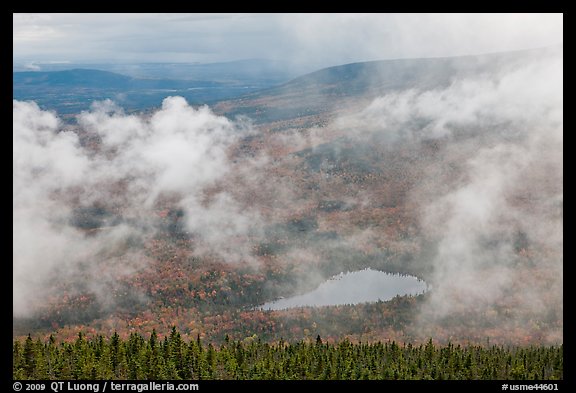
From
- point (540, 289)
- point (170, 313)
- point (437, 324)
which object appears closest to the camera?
point (437, 324)

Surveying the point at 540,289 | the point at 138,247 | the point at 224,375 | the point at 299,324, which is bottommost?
the point at 224,375

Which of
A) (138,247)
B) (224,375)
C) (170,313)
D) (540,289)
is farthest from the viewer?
(138,247)

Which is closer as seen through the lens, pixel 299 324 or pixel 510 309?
pixel 299 324

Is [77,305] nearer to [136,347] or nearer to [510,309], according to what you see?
[136,347]

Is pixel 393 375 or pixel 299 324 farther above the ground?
pixel 299 324

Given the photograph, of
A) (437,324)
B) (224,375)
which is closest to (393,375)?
(224,375)

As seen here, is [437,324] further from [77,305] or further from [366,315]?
[77,305]
